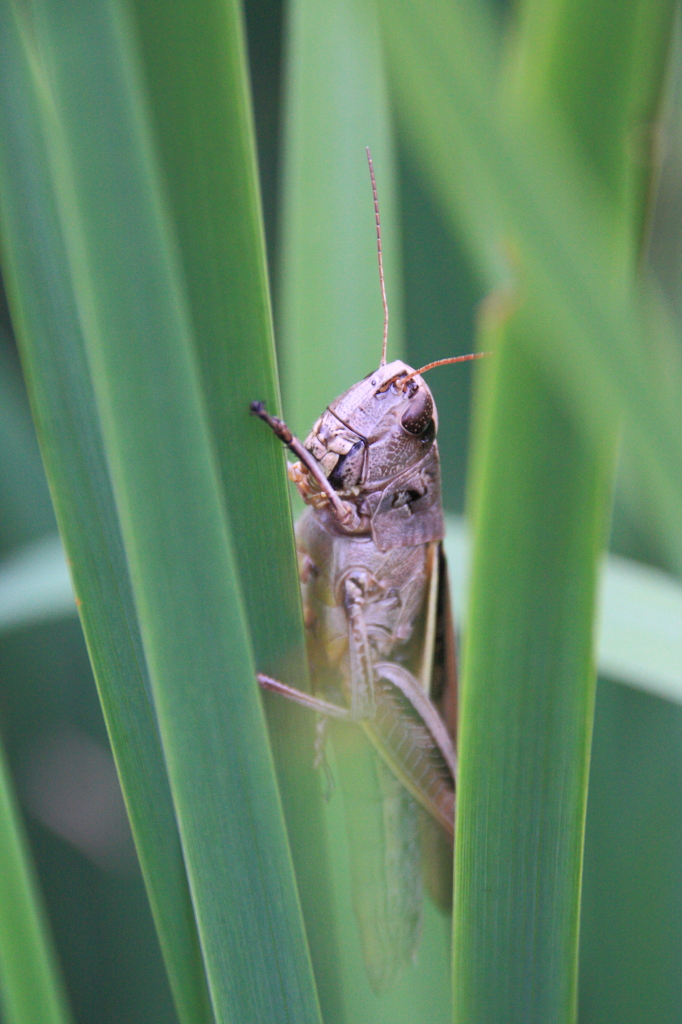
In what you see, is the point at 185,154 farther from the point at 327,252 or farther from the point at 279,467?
the point at 327,252

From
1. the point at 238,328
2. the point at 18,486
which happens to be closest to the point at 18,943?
the point at 238,328

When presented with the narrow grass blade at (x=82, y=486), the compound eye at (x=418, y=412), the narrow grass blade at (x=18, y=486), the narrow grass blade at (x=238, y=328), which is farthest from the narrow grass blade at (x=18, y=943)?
the narrow grass blade at (x=18, y=486)

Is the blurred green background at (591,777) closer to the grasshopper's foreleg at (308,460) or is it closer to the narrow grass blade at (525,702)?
the grasshopper's foreleg at (308,460)

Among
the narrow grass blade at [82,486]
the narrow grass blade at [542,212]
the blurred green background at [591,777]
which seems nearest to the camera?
the narrow grass blade at [542,212]

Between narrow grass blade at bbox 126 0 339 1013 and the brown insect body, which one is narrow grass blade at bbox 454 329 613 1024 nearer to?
narrow grass blade at bbox 126 0 339 1013

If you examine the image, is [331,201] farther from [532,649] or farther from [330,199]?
[532,649]

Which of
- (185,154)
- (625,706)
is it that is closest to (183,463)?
(185,154)
